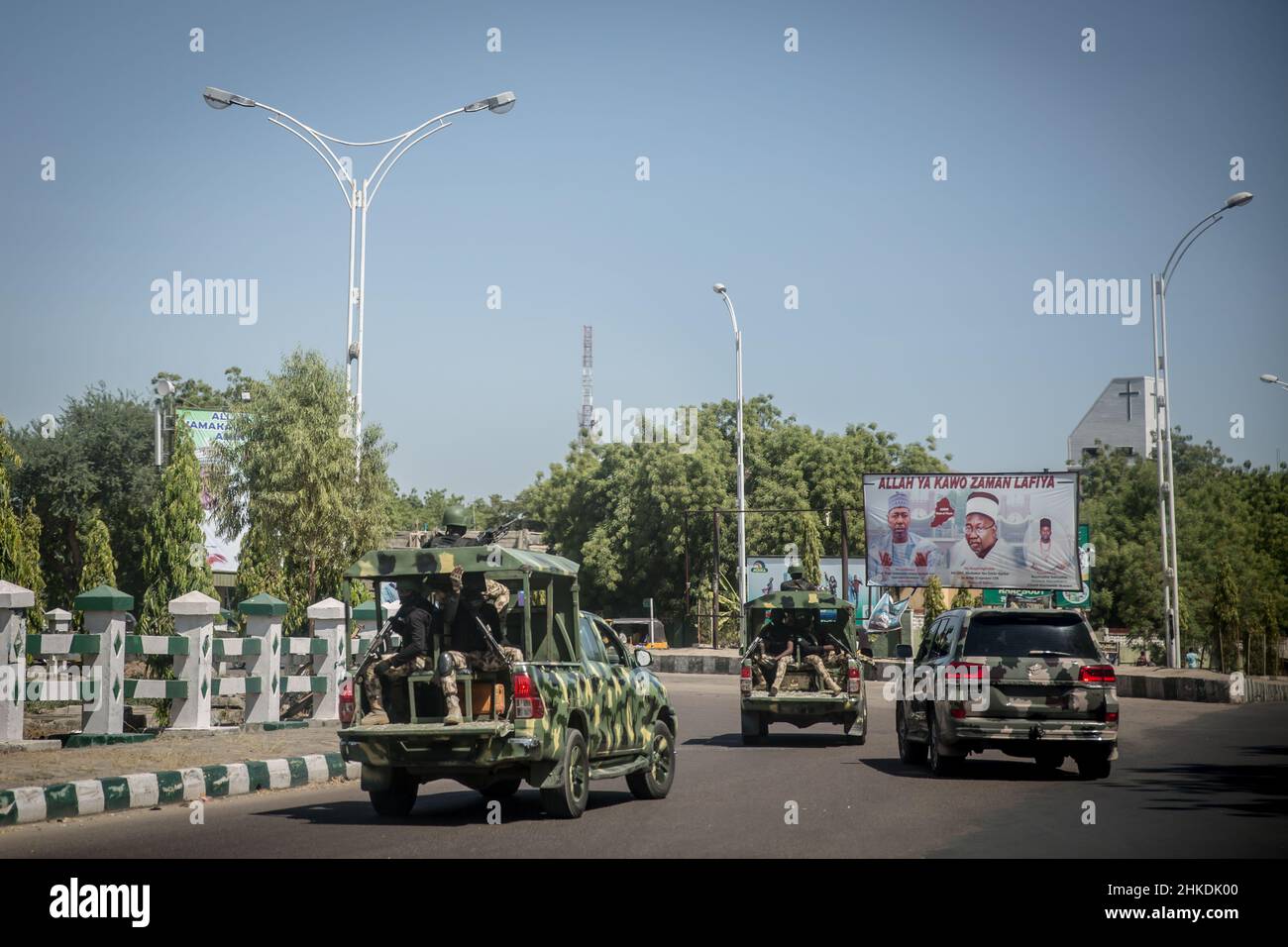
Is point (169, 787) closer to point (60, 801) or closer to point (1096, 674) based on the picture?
point (60, 801)

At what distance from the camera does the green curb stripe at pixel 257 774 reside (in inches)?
572

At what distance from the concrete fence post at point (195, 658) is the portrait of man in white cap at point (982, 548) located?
117 ft

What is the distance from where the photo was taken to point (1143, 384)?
113 m

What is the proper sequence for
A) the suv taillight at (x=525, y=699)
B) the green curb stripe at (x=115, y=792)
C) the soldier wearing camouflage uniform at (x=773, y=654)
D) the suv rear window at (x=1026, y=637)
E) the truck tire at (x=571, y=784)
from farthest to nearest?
the soldier wearing camouflage uniform at (x=773, y=654), the suv rear window at (x=1026, y=637), the green curb stripe at (x=115, y=792), the truck tire at (x=571, y=784), the suv taillight at (x=525, y=699)

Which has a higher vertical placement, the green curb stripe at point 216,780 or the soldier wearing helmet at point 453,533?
the soldier wearing helmet at point 453,533

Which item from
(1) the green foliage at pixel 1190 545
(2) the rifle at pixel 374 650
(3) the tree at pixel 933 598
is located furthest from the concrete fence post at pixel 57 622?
(1) the green foliage at pixel 1190 545

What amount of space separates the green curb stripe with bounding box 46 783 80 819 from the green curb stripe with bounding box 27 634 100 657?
15.7ft

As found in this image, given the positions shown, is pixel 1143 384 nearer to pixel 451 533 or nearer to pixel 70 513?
pixel 70 513

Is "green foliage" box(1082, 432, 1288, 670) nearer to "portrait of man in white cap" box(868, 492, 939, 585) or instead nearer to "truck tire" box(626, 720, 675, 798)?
"portrait of man in white cap" box(868, 492, 939, 585)

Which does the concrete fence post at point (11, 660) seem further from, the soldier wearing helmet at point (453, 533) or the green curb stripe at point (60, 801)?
the soldier wearing helmet at point (453, 533)
